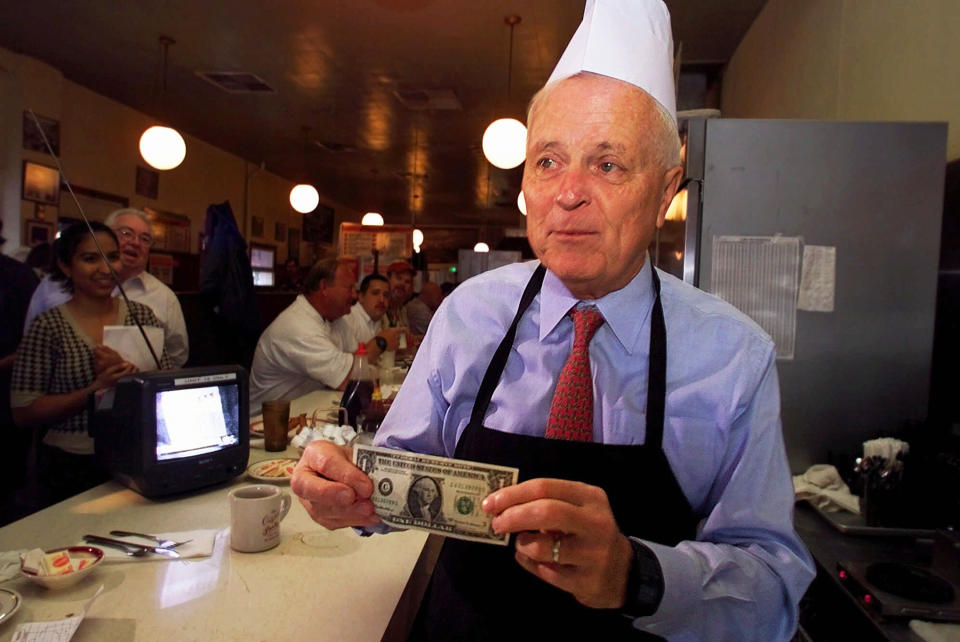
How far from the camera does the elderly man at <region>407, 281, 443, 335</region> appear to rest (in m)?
7.99

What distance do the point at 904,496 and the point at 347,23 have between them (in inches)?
202

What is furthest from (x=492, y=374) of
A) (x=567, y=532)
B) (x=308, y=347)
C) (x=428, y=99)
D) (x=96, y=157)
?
(x=96, y=157)

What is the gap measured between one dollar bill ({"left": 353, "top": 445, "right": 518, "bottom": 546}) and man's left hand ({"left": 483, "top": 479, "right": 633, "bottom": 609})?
5cm

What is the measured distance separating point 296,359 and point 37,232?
177 inches

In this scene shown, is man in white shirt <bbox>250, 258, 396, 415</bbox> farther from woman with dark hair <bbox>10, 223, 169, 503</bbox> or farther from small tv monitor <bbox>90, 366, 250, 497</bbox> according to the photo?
small tv monitor <bbox>90, 366, 250, 497</bbox>

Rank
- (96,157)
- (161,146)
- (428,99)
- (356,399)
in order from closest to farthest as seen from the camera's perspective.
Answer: (356,399)
(161,146)
(428,99)
(96,157)

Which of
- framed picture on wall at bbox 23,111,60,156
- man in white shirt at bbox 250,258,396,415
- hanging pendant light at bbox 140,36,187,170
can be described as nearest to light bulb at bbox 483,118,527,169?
man in white shirt at bbox 250,258,396,415

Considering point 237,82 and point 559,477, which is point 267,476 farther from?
point 237,82

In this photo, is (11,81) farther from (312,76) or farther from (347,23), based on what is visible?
(347,23)

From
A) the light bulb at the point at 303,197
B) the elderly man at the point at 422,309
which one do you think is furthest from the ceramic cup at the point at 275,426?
the light bulb at the point at 303,197

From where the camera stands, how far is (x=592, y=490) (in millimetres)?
854

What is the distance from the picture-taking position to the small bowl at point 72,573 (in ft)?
4.36

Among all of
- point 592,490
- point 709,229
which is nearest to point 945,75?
point 709,229

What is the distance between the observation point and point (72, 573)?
134cm
